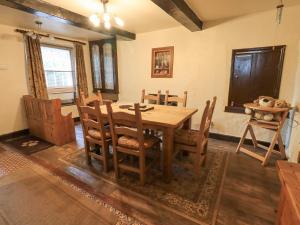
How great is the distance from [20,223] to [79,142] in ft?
5.87

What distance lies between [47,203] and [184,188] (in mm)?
1424

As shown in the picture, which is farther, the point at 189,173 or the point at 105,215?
the point at 189,173

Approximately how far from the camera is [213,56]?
3.17 metres

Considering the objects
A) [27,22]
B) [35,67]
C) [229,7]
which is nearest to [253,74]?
[229,7]

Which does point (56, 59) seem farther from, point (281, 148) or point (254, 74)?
point (281, 148)

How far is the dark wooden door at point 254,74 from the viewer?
2699 millimetres

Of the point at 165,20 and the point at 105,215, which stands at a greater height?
the point at 165,20

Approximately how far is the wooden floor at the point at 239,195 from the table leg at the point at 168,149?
404 millimetres

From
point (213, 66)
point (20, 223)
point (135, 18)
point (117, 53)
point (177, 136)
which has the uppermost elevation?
point (135, 18)

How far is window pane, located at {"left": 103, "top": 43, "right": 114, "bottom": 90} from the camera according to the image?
4.40 m

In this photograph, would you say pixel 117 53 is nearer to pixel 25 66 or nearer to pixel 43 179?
pixel 25 66

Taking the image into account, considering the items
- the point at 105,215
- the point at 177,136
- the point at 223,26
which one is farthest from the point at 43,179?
the point at 223,26

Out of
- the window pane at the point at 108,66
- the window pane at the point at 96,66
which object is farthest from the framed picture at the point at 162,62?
the window pane at the point at 96,66

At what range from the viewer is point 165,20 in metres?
3.07
